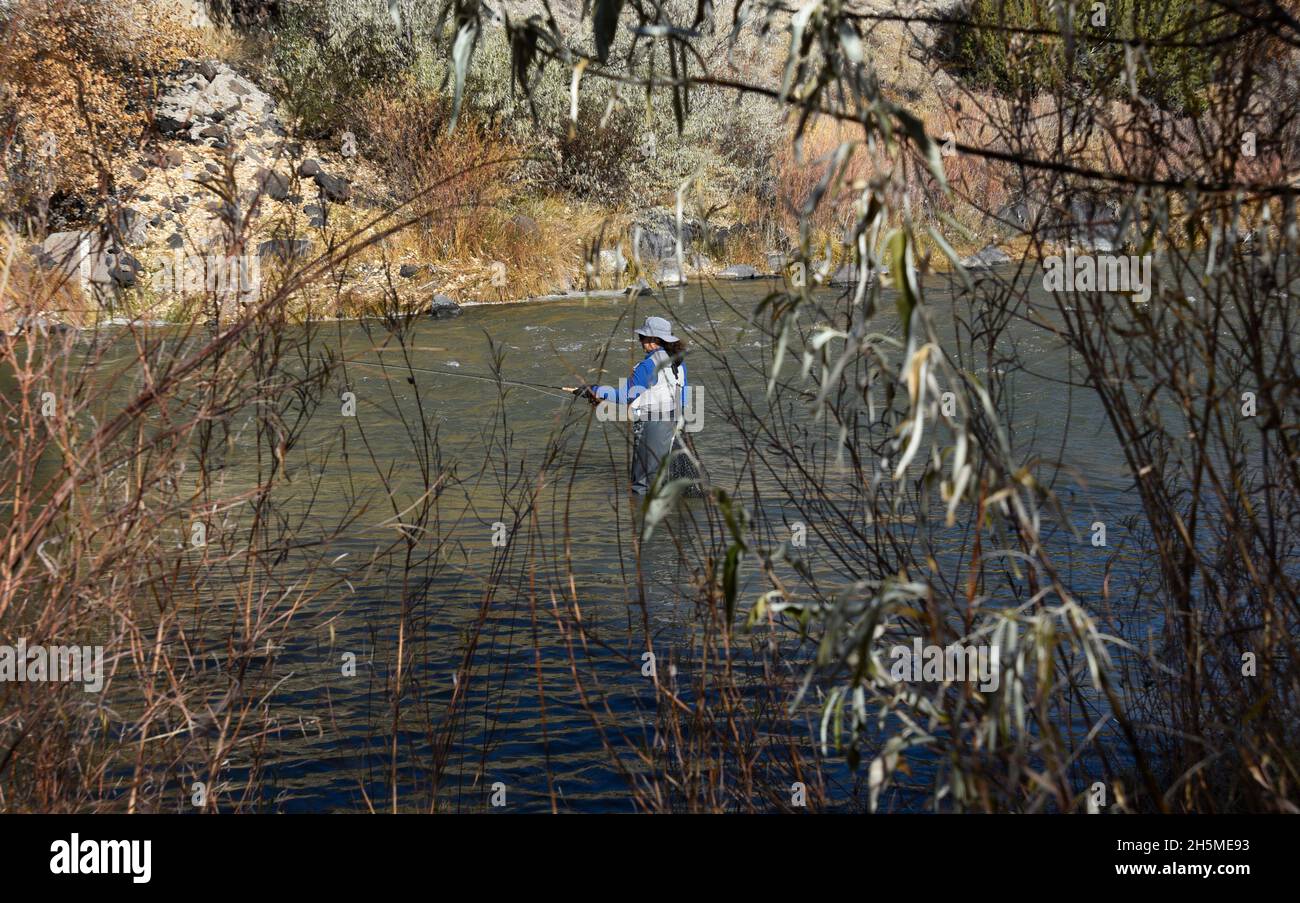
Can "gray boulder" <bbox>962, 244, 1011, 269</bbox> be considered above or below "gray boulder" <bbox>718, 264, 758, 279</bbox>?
below

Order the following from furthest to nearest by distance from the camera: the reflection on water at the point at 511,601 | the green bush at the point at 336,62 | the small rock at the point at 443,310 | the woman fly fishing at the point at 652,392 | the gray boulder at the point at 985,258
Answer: the green bush at the point at 336,62
the small rock at the point at 443,310
the woman fly fishing at the point at 652,392
the reflection on water at the point at 511,601
the gray boulder at the point at 985,258

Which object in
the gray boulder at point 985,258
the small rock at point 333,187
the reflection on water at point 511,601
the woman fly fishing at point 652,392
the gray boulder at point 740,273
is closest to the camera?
the gray boulder at point 985,258

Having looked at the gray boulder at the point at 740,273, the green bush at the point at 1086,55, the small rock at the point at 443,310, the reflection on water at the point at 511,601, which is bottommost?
the reflection on water at the point at 511,601

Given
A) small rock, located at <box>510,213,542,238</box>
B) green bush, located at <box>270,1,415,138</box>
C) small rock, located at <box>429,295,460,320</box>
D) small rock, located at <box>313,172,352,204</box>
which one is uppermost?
green bush, located at <box>270,1,415,138</box>

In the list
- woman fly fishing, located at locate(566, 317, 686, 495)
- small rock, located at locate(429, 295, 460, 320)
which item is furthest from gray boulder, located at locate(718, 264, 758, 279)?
woman fly fishing, located at locate(566, 317, 686, 495)

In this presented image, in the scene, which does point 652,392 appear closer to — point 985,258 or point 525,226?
point 985,258

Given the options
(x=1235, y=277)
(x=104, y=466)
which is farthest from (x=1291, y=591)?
(x=104, y=466)

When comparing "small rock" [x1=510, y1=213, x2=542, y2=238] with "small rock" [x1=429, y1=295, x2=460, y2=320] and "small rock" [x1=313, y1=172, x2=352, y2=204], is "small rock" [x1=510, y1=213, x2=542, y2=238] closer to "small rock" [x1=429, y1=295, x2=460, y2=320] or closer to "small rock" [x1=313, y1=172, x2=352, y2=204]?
"small rock" [x1=313, y1=172, x2=352, y2=204]

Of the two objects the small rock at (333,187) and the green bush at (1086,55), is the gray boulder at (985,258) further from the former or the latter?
the small rock at (333,187)

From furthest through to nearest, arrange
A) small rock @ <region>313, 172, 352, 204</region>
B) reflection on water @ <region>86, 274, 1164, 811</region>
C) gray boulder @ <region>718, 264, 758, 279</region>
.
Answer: small rock @ <region>313, 172, 352, 204</region> < gray boulder @ <region>718, 264, 758, 279</region> < reflection on water @ <region>86, 274, 1164, 811</region>

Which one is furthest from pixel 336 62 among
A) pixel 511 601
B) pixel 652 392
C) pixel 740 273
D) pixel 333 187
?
pixel 511 601

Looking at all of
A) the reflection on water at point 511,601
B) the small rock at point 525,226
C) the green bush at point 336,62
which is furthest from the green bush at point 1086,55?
the green bush at point 336,62
